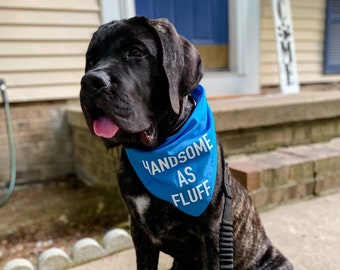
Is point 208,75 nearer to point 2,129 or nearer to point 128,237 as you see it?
point 2,129

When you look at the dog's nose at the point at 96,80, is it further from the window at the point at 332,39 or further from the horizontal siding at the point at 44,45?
the window at the point at 332,39

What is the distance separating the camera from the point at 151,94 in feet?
4.23

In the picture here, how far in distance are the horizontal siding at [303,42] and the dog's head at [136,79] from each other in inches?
166

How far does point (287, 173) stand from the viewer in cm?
286

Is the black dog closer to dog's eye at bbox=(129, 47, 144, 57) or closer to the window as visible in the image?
dog's eye at bbox=(129, 47, 144, 57)

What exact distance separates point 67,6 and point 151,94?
125 inches

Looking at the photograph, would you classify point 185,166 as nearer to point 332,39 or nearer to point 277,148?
point 277,148

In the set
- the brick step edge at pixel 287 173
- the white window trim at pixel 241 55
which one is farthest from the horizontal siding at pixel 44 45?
the brick step edge at pixel 287 173

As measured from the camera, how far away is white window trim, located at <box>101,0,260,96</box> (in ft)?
15.5

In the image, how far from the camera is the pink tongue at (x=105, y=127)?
124cm

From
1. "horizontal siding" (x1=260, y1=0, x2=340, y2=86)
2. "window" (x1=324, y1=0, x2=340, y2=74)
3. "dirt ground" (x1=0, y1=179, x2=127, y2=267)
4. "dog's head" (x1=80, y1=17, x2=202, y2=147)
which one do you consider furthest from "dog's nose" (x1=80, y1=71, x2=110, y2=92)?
"window" (x1=324, y1=0, x2=340, y2=74)

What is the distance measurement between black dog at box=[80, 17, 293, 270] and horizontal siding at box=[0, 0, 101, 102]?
9.23 ft

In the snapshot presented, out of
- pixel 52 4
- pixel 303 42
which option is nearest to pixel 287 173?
pixel 52 4

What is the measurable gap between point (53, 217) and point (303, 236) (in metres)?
2.28
